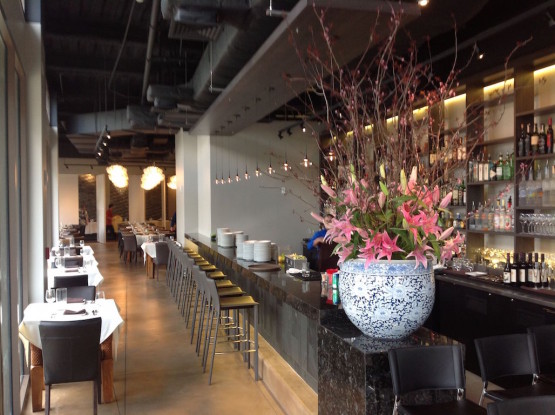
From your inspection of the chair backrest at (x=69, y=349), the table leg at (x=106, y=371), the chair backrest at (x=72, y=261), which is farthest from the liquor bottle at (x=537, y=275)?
the chair backrest at (x=72, y=261)

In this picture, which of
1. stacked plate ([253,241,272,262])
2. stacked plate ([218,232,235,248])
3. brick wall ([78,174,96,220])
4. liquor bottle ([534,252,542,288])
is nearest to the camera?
liquor bottle ([534,252,542,288])

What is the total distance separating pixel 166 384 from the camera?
4.75m

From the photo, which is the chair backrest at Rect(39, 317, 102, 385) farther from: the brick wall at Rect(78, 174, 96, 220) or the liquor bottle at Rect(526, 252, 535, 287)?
the brick wall at Rect(78, 174, 96, 220)

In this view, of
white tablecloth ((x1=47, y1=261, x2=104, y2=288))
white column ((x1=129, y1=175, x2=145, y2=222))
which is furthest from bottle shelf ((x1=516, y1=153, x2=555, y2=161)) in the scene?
white column ((x1=129, y1=175, x2=145, y2=222))

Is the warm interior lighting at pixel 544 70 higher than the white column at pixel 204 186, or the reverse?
the warm interior lighting at pixel 544 70

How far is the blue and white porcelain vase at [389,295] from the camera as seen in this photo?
2.32 metres

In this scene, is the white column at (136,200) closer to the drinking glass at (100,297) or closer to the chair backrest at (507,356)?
the drinking glass at (100,297)

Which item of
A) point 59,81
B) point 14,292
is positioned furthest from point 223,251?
point 59,81

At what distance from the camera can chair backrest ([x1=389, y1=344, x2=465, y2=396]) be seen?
2.22m

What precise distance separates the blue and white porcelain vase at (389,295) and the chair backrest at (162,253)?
900 cm

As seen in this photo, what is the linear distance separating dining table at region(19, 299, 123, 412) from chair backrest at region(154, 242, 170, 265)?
6302mm

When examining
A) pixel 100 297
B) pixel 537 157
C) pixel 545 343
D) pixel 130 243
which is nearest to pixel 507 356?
pixel 545 343

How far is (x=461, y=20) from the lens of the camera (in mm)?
4113

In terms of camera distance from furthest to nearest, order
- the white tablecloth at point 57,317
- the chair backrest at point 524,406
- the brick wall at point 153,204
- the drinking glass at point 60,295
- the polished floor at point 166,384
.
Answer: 1. the brick wall at point 153,204
2. the drinking glass at point 60,295
3. the polished floor at point 166,384
4. the white tablecloth at point 57,317
5. the chair backrest at point 524,406
